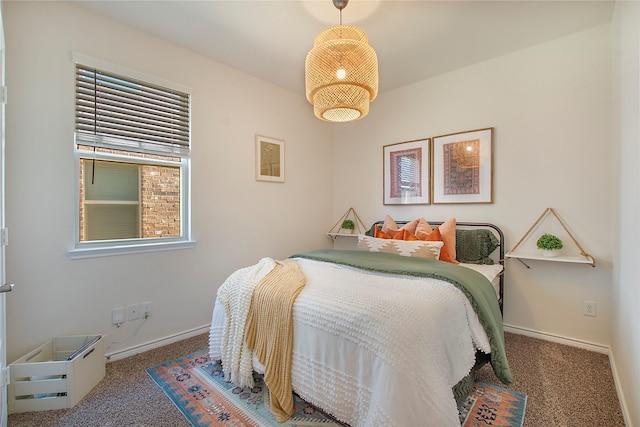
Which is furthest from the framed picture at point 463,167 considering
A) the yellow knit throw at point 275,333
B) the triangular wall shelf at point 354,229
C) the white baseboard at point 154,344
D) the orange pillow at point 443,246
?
the white baseboard at point 154,344

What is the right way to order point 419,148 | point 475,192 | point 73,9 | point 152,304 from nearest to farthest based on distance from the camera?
point 73,9 < point 152,304 < point 475,192 < point 419,148

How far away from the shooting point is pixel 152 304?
2.44 m

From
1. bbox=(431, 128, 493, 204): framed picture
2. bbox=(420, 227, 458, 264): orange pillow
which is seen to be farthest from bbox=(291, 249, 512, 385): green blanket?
bbox=(431, 128, 493, 204): framed picture

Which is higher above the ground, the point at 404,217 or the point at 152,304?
the point at 404,217

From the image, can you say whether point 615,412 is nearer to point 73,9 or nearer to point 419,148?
point 419,148

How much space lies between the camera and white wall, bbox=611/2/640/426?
4.77 feet

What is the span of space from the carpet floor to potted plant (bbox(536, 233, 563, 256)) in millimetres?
778

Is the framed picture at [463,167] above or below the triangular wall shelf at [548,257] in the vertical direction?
above

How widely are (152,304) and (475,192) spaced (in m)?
3.11

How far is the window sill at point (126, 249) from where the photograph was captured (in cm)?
208

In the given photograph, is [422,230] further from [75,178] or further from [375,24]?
[75,178]

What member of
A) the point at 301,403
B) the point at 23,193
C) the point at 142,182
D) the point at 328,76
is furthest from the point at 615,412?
the point at 23,193

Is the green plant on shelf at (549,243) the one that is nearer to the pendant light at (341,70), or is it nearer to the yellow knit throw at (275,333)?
the pendant light at (341,70)

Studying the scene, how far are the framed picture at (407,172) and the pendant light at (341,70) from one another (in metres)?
1.50
